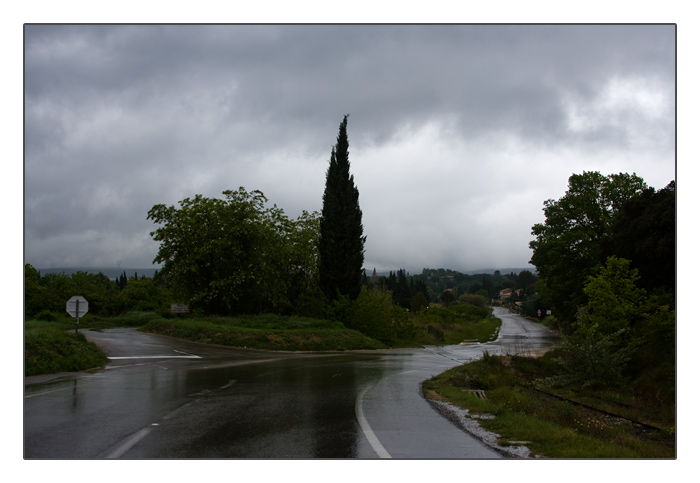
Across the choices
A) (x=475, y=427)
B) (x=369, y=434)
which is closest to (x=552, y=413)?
(x=475, y=427)

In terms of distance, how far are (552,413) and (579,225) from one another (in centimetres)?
3394

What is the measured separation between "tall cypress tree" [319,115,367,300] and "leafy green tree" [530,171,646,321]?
1566 centimetres

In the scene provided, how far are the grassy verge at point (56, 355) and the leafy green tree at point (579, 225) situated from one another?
1328 inches

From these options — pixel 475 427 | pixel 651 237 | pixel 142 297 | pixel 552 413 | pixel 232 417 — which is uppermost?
pixel 651 237

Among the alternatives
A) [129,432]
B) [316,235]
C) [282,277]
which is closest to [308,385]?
[129,432]

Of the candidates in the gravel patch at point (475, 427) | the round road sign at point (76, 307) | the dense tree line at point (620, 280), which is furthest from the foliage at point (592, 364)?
the round road sign at point (76, 307)

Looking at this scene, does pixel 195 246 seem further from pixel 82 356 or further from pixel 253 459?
pixel 253 459

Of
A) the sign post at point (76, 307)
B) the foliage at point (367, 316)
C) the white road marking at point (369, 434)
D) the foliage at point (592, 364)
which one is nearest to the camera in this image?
the white road marking at point (369, 434)

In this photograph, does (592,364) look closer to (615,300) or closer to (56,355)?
(615,300)

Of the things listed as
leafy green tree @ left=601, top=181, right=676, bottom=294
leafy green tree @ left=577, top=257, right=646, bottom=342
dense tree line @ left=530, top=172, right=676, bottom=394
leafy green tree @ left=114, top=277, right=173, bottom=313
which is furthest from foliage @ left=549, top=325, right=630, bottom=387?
leafy green tree @ left=114, top=277, right=173, bottom=313

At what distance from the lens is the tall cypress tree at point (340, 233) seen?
3950 centimetres

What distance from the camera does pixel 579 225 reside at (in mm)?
41438

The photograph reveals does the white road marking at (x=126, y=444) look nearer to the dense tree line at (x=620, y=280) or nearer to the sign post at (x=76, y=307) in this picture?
the dense tree line at (x=620, y=280)

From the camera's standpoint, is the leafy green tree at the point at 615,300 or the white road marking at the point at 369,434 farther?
the leafy green tree at the point at 615,300
